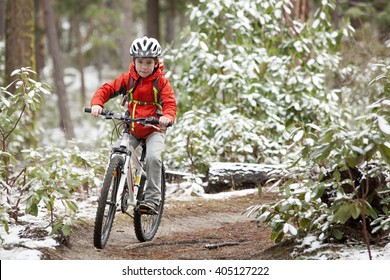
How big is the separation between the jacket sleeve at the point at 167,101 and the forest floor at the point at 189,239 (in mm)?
1264

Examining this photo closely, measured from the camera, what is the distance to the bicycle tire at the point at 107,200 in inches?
206

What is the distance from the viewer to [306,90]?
10008 millimetres

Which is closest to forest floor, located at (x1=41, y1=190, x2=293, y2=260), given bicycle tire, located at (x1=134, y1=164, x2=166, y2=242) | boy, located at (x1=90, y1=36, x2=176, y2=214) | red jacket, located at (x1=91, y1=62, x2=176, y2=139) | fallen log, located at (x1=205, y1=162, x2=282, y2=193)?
bicycle tire, located at (x1=134, y1=164, x2=166, y2=242)

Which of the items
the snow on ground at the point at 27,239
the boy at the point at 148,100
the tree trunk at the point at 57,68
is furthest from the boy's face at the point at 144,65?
the tree trunk at the point at 57,68

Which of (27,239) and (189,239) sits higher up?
(27,239)

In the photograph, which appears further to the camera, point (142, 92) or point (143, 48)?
point (142, 92)

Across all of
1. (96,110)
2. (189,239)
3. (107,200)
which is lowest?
(189,239)

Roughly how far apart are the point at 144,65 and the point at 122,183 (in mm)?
1170

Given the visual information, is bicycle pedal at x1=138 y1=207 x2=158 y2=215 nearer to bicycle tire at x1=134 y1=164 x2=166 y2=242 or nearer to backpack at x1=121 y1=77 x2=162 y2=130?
bicycle tire at x1=134 y1=164 x2=166 y2=242

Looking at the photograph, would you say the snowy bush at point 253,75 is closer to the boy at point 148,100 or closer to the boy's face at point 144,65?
the boy at point 148,100

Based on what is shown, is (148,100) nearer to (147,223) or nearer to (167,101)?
(167,101)

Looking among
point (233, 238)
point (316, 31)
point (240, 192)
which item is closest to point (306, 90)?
point (316, 31)

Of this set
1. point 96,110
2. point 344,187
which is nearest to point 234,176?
point 96,110

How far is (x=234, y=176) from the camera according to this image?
8.80 meters
